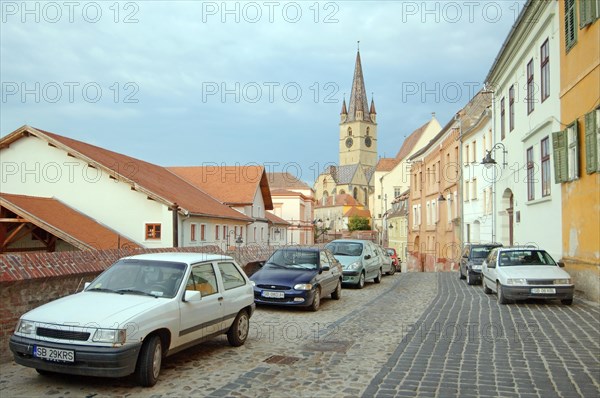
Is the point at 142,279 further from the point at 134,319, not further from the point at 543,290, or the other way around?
the point at 543,290

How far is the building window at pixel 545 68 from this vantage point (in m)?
17.6

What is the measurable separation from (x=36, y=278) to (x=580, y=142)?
44.7 feet

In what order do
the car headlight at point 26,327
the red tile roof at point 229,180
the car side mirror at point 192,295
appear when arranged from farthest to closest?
the red tile roof at point 229,180 < the car side mirror at point 192,295 < the car headlight at point 26,327

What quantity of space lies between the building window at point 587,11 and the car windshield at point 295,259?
920cm

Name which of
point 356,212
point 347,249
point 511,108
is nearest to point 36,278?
point 347,249

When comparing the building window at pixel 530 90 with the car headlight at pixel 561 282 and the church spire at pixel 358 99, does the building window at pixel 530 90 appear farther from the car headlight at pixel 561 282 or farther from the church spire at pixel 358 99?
the church spire at pixel 358 99

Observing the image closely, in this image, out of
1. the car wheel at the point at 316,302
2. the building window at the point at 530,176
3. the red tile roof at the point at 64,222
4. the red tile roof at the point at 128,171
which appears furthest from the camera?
the red tile roof at the point at 128,171

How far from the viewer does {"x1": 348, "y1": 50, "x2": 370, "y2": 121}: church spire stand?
137 meters

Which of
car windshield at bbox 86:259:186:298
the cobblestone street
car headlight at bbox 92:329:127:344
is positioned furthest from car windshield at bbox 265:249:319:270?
car headlight at bbox 92:329:127:344

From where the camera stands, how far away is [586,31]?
45.0ft

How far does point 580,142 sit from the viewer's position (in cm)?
1440

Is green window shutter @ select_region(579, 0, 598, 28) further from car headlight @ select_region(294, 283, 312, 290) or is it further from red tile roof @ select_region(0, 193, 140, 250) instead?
red tile roof @ select_region(0, 193, 140, 250)

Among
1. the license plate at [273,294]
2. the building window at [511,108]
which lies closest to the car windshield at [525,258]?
the license plate at [273,294]

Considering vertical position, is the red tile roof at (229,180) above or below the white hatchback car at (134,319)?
above
